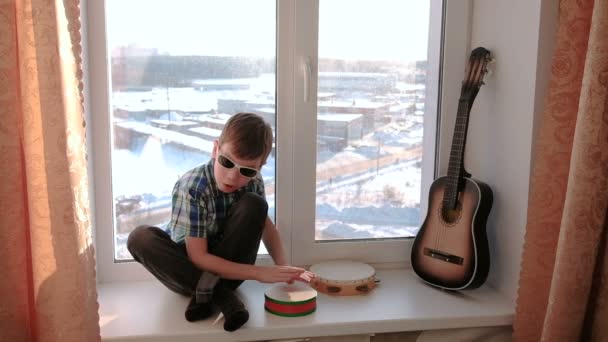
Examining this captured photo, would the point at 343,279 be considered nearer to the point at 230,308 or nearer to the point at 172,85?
the point at 230,308

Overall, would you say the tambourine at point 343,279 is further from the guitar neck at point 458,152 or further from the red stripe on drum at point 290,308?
the guitar neck at point 458,152

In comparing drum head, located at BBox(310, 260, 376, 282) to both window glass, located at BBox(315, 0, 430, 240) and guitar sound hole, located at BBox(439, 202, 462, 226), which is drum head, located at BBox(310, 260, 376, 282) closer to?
window glass, located at BBox(315, 0, 430, 240)

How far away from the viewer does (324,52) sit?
181 centimetres

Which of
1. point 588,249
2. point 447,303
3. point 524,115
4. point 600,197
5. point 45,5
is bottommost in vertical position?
point 447,303

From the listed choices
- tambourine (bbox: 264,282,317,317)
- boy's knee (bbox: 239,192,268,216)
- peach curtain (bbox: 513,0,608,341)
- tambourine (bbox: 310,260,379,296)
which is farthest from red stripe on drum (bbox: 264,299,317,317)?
peach curtain (bbox: 513,0,608,341)

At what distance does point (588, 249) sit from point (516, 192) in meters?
0.34

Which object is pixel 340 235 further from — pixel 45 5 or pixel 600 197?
pixel 45 5

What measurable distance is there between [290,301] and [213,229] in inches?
11.6

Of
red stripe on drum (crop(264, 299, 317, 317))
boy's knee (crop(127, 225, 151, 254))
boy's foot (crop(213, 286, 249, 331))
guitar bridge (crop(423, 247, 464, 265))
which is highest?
boy's knee (crop(127, 225, 151, 254))

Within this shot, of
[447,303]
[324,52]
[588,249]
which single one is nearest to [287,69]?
[324,52]

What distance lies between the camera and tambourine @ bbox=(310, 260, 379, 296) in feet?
5.61

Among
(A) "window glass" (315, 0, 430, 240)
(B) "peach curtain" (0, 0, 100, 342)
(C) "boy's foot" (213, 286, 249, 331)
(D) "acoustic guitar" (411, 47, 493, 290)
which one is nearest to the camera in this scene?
(B) "peach curtain" (0, 0, 100, 342)

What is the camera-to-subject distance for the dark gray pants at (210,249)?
1.54 meters

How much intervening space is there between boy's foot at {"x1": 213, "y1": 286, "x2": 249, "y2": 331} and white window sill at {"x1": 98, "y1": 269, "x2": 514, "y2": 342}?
3cm
